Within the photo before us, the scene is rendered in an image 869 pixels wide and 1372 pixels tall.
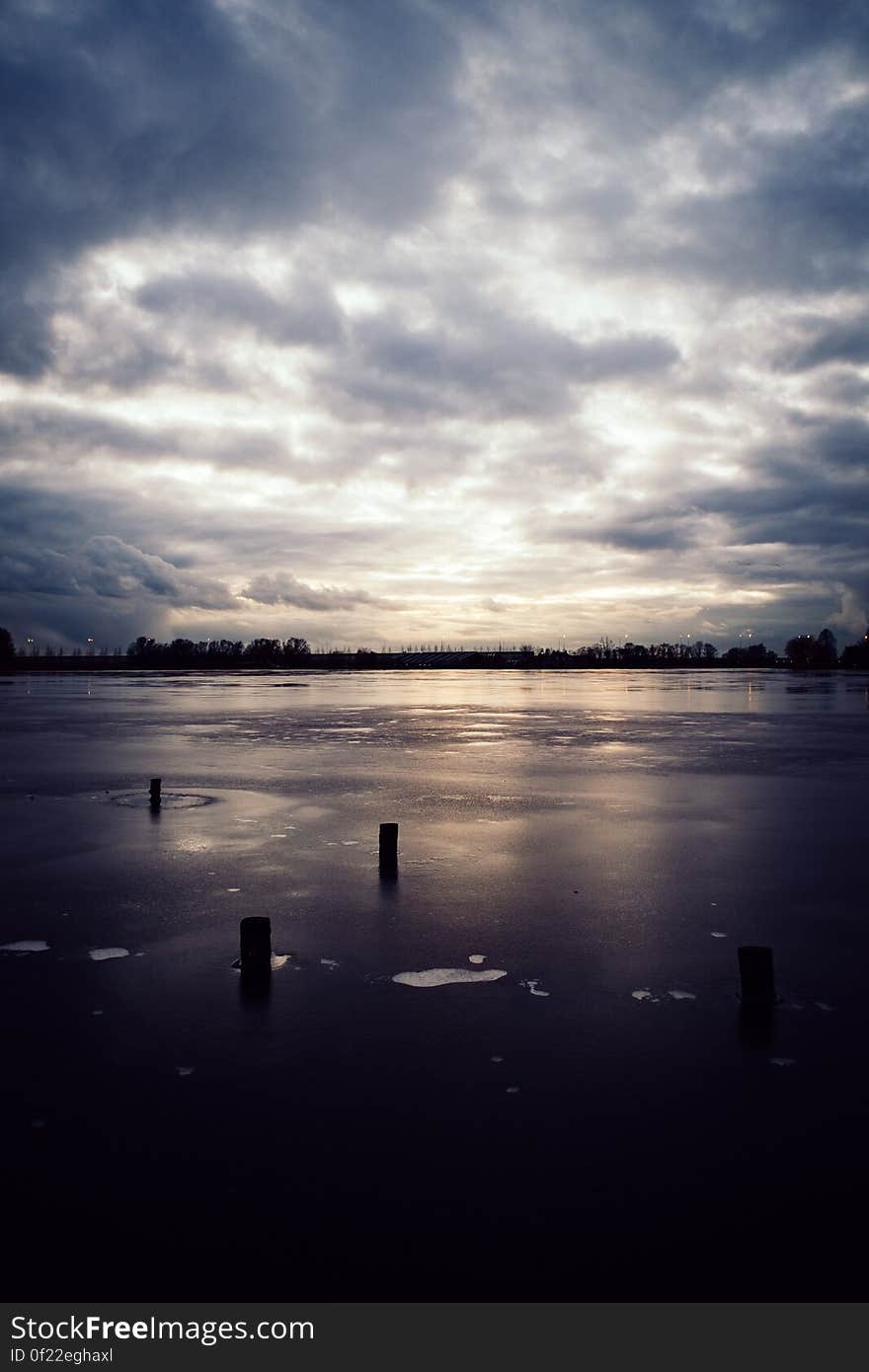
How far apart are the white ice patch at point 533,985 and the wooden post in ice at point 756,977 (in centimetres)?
180

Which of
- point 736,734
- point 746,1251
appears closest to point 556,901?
point 746,1251

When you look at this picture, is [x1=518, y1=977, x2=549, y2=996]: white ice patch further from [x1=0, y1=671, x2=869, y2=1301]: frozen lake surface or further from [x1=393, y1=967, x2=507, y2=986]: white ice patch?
[x1=393, y1=967, x2=507, y2=986]: white ice patch

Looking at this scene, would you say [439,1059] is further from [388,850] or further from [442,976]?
[388,850]

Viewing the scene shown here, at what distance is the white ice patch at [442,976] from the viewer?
7844 millimetres

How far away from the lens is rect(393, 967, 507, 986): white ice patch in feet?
25.7

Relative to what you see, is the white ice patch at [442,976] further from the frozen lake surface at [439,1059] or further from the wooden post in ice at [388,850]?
the wooden post in ice at [388,850]

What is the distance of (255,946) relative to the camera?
776cm

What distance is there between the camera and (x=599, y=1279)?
13.7ft

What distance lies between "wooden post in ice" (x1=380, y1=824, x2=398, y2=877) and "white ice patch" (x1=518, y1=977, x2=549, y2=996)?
3964 mm

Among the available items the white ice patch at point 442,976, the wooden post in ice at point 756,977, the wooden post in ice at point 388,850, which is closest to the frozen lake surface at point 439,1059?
the white ice patch at point 442,976

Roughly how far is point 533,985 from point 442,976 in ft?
3.00

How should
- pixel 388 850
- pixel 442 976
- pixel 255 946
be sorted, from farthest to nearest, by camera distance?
pixel 388 850, pixel 442 976, pixel 255 946

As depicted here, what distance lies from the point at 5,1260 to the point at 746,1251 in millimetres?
4056

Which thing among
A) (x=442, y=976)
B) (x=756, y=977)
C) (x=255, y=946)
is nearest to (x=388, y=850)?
(x=442, y=976)
